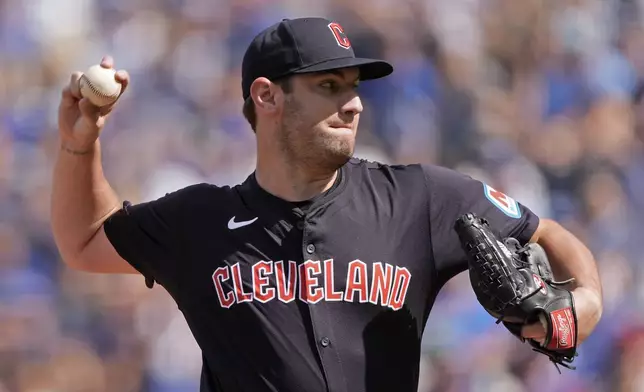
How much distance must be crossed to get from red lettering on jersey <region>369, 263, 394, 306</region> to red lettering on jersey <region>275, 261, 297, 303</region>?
0.70ft

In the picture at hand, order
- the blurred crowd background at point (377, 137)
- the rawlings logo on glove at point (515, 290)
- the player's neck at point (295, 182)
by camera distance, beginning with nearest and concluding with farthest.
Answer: the rawlings logo on glove at point (515, 290), the player's neck at point (295, 182), the blurred crowd background at point (377, 137)

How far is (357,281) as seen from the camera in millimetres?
2678

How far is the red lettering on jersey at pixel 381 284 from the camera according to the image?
266 centimetres

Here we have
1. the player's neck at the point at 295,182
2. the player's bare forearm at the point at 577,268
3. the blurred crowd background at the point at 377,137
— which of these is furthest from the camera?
→ the blurred crowd background at the point at 377,137

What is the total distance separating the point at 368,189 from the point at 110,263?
80cm

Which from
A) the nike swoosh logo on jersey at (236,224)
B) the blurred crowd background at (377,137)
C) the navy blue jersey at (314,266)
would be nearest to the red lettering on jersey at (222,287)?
the navy blue jersey at (314,266)

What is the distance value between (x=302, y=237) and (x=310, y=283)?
0.46 ft

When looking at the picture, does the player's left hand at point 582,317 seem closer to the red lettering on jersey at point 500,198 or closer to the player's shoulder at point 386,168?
the red lettering on jersey at point 500,198

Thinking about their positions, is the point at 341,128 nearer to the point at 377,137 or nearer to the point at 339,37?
the point at 339,37

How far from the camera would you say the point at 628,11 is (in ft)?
21.3

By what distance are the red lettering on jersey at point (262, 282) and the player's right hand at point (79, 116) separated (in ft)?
2.04

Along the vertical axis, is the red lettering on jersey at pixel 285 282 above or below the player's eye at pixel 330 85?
below

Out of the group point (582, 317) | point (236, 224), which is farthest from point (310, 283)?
point (582, 317)

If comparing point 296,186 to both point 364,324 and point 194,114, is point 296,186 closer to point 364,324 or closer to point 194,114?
point 364,324
